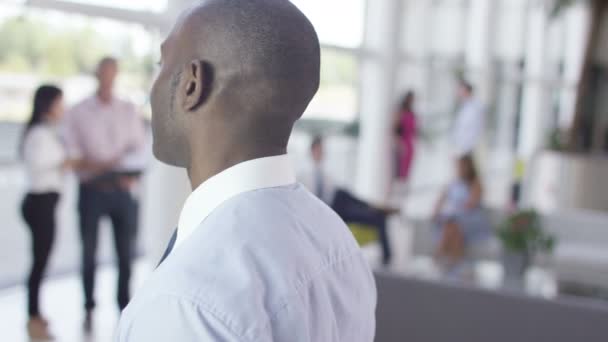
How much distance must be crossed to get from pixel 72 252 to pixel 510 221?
327 centimetres

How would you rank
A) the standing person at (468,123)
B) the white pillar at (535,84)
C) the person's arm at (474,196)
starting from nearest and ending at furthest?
the person's arm at (474,196), the standing person at (468,123), the white pillar at (535,84)

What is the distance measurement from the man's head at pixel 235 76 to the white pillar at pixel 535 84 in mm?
14734

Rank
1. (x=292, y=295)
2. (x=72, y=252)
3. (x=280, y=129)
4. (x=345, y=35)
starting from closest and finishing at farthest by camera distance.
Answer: (x=292, y=295), (x=280, y=129), (x=72, y=252), (x=345, y=35)

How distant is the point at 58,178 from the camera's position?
14.2ft

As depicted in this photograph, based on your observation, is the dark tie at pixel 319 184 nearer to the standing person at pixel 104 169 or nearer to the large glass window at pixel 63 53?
the large glass window at pixel 63 53

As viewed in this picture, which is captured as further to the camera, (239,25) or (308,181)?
(308,181)

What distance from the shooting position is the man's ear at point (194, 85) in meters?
0.92

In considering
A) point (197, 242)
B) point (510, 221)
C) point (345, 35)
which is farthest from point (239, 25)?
point (345, 35)

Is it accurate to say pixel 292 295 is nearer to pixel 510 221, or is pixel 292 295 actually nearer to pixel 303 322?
pixel 303 322

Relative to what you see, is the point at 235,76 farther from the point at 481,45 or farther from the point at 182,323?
the point at 481,45

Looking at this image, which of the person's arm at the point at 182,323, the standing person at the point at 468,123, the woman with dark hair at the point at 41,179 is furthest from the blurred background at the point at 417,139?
the person's arm at the point at 182,323

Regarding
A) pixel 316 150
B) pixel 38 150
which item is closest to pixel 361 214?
pixel 316 150

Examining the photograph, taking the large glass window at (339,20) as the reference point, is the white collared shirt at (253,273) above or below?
below

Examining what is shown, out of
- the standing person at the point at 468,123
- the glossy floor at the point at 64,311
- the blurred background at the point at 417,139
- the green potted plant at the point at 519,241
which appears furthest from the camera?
the standing person at the point at 468,123
